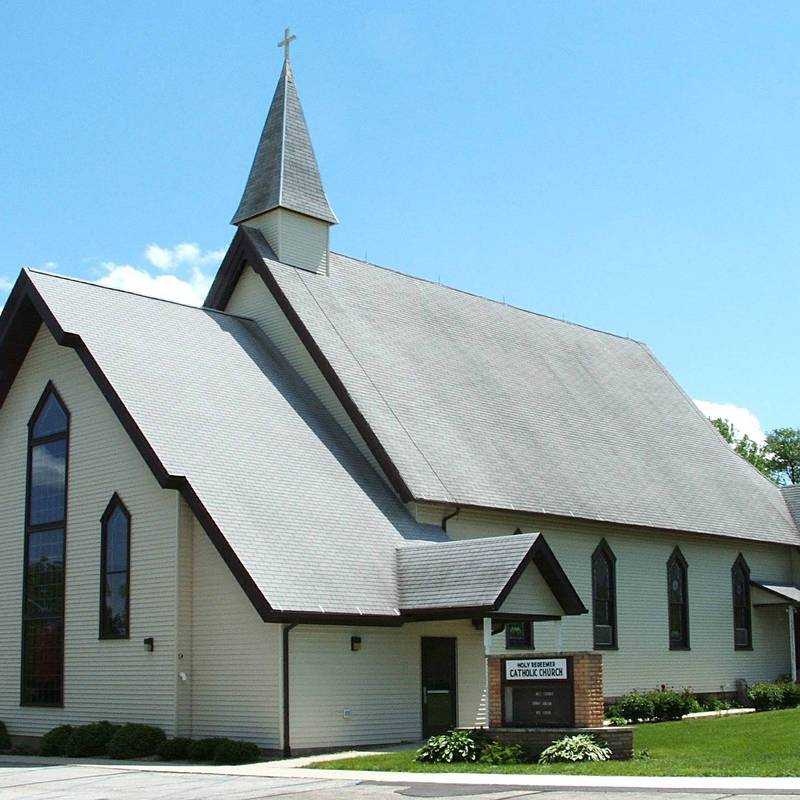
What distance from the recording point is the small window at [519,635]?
29.4m

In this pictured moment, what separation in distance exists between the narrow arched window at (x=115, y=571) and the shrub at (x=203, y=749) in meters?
3.84

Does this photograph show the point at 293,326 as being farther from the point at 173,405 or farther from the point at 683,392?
the point at 683,392

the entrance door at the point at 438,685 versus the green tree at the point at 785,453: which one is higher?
the green tree at the point at 785,453

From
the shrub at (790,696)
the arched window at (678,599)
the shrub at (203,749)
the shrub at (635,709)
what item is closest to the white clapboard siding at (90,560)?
the shrub at (203,749)

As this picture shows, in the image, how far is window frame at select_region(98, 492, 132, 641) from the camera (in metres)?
25.9

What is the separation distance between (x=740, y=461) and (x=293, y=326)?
19.2 m

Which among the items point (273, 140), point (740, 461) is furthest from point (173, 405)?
point (740, 461)

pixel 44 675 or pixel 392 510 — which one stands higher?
pixel 392 510

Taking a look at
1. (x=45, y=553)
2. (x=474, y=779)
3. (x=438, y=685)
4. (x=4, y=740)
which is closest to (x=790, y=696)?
(x=438, y=685)

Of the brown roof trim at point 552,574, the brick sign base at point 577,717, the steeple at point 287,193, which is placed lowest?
the brick sign base at point 577,717

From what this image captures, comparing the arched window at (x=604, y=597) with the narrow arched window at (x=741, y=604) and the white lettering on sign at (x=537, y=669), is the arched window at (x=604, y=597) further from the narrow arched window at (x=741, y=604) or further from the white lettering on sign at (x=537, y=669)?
the white lettering on sign at (x=537, y=669)

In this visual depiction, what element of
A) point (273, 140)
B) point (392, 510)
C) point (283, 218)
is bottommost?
point (392, 510)

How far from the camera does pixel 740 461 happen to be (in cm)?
4312

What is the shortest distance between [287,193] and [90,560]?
38.9 feet
